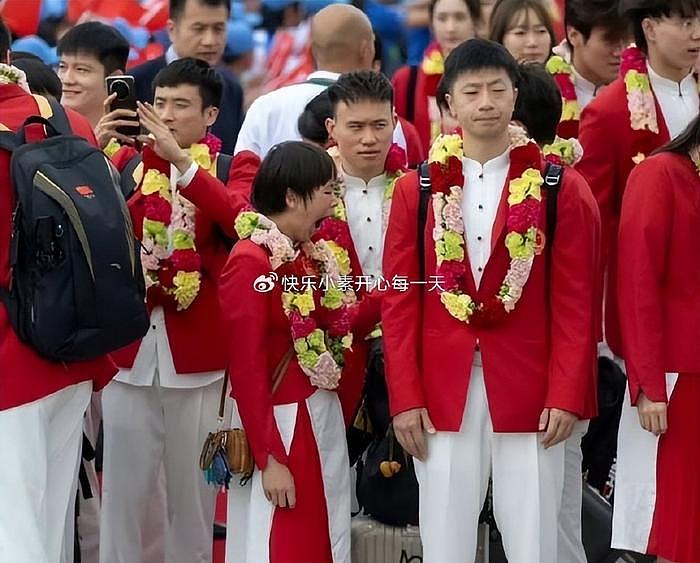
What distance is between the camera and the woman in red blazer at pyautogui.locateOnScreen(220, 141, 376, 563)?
5164mm

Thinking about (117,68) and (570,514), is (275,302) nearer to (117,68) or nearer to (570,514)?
(570,514)

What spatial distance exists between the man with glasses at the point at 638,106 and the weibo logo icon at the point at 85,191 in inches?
85.4

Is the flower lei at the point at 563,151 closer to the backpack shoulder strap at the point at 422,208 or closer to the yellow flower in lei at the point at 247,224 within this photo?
the backpack shoulder strap at the point at 422,208

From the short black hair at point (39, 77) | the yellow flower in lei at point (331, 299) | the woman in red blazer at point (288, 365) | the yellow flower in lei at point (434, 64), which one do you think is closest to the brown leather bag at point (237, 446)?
the woman in red blazer at point (288, 365)

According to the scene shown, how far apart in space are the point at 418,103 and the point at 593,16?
1227 millimetres

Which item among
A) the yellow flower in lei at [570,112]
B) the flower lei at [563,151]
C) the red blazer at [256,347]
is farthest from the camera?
the yellow flower in lei at [570,112]

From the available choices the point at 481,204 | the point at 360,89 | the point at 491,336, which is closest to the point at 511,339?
the point at 491,336

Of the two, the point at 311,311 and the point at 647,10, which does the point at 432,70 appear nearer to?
the point at 647,10

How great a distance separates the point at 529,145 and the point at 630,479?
1180mm

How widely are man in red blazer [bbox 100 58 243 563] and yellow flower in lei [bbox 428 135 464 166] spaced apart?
100cm

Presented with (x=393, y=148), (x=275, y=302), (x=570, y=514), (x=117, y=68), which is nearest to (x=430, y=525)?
(x=570, y=514)

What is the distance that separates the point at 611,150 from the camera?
→ 610 cm

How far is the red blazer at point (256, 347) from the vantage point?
5148 mm

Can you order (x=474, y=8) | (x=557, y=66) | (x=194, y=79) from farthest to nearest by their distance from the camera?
(x=474, y=8)
(x=557, y=66)
(x=194, y=79)
